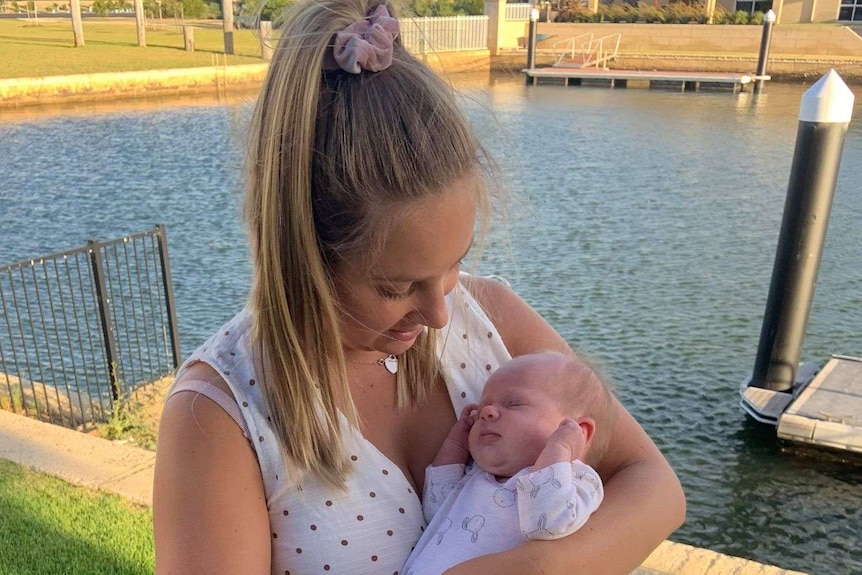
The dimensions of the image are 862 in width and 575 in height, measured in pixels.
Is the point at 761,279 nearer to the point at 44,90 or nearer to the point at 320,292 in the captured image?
the point at 320,292

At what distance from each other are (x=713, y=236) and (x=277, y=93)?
31.3ft

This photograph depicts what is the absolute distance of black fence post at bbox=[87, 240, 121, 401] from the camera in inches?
195

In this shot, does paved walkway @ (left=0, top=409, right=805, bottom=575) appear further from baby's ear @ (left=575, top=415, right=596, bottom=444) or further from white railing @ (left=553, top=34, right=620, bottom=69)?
white railing @ (left=553, top=34, right=620, bottom=69)

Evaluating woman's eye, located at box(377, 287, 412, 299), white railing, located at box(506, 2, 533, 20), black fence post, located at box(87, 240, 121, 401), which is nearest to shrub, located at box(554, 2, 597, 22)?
white railing, located at box(506, 2, 533, 20)

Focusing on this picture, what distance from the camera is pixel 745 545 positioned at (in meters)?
4.71

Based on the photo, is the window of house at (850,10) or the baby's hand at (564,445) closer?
the baby's hand at (564,445)

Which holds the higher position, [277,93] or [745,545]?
[277,93]

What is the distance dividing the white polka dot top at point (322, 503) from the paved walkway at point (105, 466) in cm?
203

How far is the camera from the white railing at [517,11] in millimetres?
34906

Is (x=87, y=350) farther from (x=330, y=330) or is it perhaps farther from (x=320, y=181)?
(x=320, y=181)

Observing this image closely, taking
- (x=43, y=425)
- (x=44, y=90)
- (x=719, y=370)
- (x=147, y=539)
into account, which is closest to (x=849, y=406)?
(x=719, y=370)

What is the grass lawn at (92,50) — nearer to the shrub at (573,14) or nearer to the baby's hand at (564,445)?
the shrub at (573,14)

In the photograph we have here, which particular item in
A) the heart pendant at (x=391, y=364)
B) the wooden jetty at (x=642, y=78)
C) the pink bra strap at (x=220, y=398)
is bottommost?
the wooden jetty at (x=642, y=78)

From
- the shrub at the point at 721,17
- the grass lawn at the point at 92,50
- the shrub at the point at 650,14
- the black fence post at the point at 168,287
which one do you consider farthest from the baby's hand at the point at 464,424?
the shrub at the point at 650,14
